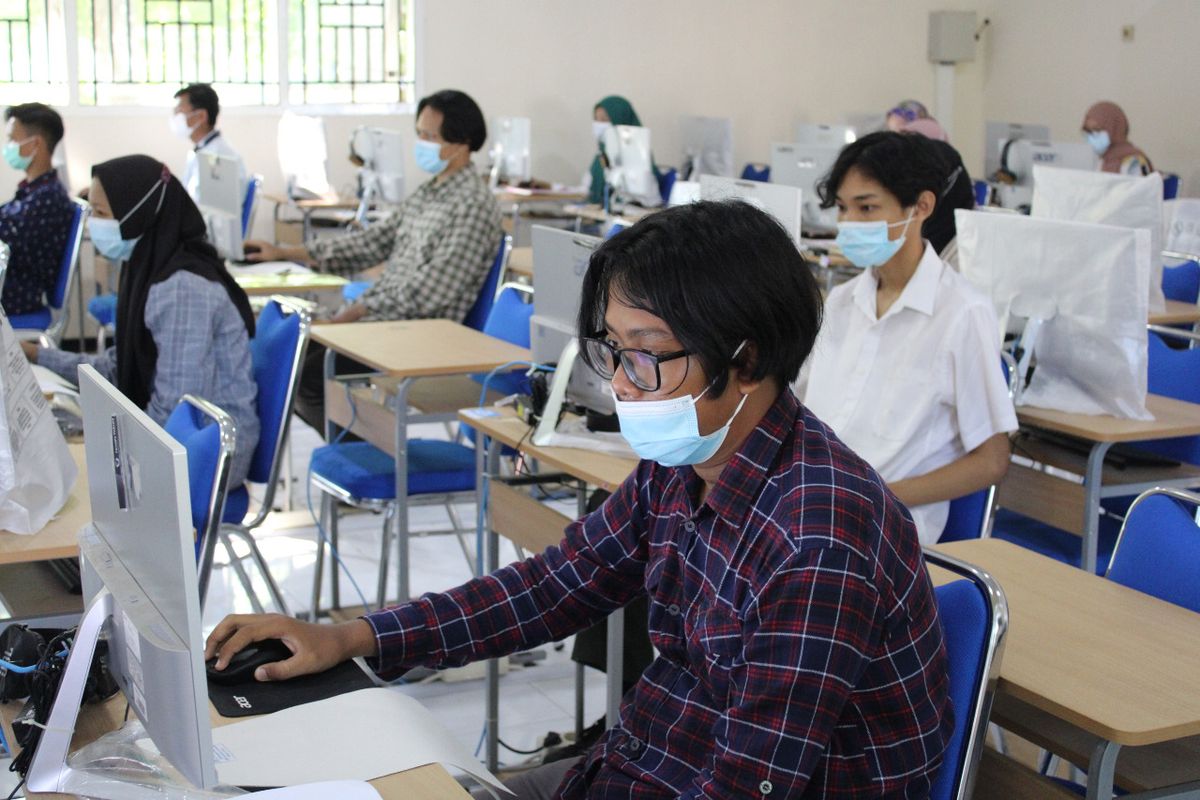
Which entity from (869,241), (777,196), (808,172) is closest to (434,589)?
(777,196)

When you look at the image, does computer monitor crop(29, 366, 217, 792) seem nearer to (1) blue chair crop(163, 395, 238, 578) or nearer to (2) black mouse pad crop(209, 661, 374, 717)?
(2) black mouse pad crop(209, 661, 374, 717)

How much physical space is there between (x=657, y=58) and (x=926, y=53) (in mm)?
2255

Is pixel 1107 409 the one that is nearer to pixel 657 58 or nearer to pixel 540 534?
pixel 540 534

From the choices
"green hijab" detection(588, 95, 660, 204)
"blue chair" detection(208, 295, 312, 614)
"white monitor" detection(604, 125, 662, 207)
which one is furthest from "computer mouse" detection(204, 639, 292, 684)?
"green hijab" detection(588, 95, 660, 204)

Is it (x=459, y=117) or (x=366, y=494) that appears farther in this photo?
(x=459, y=117)

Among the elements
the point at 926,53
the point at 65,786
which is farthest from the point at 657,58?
the point at 65,786

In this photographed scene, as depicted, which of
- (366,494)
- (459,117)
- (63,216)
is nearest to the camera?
(366,494)

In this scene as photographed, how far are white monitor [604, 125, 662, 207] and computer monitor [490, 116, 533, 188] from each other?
0.58 m

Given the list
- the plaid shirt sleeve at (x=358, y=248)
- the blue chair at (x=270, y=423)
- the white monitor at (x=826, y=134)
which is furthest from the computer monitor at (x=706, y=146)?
the blue chair at (x=270, y=423)

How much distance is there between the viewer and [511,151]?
7.97m

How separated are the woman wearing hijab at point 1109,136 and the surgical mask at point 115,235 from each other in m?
5.70

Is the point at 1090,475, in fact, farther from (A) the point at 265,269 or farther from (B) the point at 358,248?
(A) the point at 265,269

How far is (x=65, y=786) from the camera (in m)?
1.24

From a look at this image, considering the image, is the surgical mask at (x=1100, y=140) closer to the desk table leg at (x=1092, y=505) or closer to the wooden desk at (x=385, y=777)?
the desk table leg at (x=1092, y=505)
